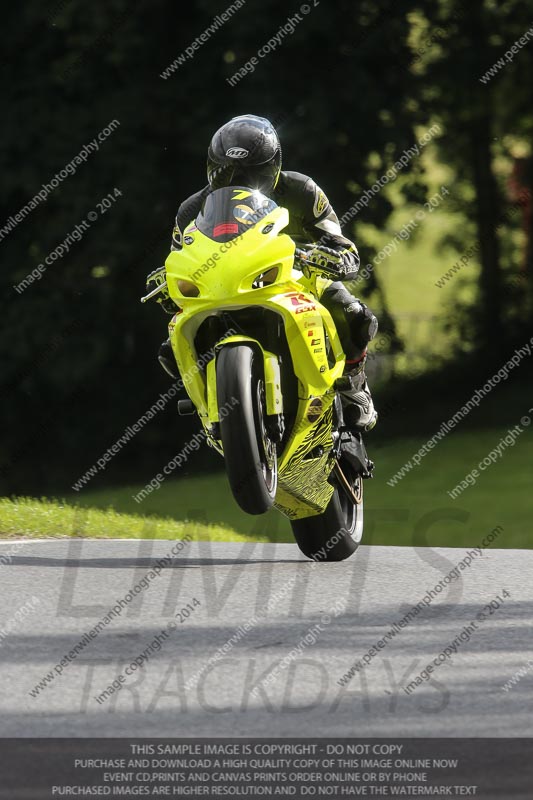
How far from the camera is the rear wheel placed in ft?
24.4

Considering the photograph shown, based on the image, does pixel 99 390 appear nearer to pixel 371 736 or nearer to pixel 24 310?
pixel 24 310

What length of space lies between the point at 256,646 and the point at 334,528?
6.89 feet

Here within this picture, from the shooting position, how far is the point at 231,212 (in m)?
6.23

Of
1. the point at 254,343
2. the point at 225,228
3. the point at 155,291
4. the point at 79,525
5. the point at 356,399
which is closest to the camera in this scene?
the point at 254,343

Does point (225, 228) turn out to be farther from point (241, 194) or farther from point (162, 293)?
point (162, 293)

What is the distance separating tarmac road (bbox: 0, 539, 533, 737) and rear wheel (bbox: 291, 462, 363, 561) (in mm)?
122

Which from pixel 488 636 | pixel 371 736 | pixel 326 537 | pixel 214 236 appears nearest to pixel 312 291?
pixel 214 236

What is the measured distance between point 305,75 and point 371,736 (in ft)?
49.7

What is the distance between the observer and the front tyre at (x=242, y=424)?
19.0 feet

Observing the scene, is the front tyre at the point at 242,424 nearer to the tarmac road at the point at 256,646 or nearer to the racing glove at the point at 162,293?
the tarmac road at the point at 256,646

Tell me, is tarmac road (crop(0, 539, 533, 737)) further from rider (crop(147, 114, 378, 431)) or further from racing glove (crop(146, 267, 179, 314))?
racing glove (crop(146, 267, 179, 314))

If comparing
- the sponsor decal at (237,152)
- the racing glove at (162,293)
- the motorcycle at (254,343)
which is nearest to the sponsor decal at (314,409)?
the motorcycle at (254,343)

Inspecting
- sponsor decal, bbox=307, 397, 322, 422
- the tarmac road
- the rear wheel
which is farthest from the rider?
the tarmac road

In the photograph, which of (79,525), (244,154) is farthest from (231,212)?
(79,525)
